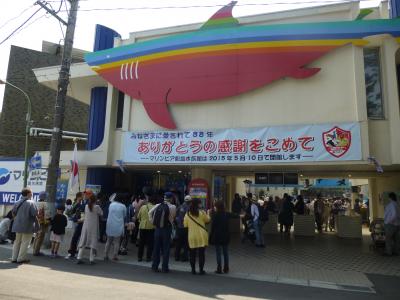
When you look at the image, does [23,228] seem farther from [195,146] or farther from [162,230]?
[195,146]

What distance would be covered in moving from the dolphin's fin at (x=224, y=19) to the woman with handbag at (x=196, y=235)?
22.4ft

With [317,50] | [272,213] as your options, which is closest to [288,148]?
[317,50]

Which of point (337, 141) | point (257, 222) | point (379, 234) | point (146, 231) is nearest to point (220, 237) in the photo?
point (146, 231)

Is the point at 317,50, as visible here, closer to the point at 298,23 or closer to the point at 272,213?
the point at 298,23

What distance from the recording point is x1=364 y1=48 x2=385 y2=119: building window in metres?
10.8

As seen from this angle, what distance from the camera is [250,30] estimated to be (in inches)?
453

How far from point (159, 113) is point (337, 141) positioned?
606cm


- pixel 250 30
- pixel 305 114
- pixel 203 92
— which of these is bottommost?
pixel 305 114

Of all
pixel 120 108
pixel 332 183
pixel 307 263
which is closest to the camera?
pixel 307 263

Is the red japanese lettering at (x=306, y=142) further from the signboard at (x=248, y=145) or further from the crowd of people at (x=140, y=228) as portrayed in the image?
the crowd of people at (x=140, y=228)

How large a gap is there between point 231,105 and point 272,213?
641 cm

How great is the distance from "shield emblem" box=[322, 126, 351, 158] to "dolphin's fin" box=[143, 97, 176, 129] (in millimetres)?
5165

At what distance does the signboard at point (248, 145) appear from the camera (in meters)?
10.3

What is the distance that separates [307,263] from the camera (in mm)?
9367
